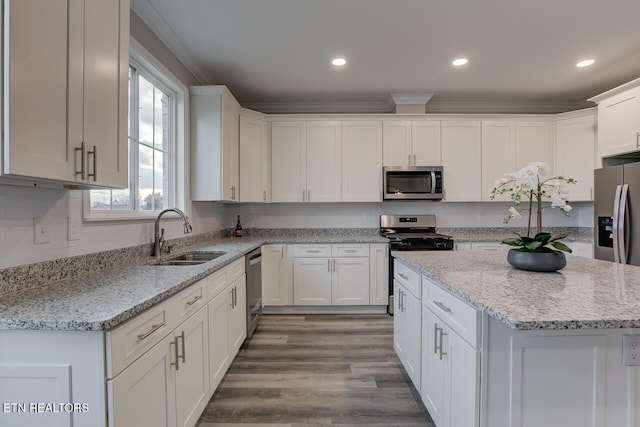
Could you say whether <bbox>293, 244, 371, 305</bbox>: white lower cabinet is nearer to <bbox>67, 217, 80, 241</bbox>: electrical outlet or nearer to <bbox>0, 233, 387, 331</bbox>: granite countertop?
<bbox>0, 233, 387, 331</bbox>: granite countertop

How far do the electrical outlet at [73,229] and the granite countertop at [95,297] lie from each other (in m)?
0.22

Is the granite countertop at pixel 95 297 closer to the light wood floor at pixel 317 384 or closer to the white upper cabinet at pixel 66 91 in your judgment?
the white upper cabinet at pixel 66 91

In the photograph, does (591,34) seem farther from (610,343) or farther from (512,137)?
(610,343)

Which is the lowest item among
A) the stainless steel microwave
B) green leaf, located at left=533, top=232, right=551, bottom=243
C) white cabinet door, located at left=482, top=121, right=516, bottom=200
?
green leaf, located at left=533, top=232, right=551, bottom=243

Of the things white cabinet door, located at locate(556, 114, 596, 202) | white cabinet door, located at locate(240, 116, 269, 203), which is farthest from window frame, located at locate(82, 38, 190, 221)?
white cabinet door, located at locate(556, 114, 596, 202)

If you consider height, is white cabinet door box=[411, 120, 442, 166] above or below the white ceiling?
below

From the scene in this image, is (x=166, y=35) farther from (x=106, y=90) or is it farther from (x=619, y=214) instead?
(x=619, y=214)

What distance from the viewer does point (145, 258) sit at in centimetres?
222

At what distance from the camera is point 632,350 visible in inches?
41.7

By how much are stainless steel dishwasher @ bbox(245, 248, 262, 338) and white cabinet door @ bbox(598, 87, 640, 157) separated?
4004 millimetres

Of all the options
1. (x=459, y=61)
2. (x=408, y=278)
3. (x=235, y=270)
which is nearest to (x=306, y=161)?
(x=235, y=270)

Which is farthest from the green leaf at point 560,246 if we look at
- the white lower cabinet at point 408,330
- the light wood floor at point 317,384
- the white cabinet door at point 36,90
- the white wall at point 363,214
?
the white wall at point 363,214

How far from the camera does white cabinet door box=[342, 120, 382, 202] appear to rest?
3871mm

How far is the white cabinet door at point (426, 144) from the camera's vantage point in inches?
152
